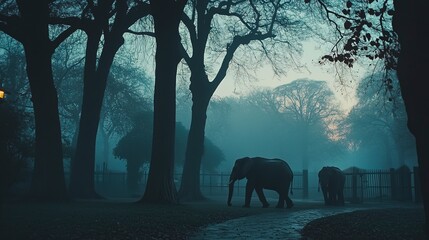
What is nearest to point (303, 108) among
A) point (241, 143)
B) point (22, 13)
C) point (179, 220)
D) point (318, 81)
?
point (318, 81)

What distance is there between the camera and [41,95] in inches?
615

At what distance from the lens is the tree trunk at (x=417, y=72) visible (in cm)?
623

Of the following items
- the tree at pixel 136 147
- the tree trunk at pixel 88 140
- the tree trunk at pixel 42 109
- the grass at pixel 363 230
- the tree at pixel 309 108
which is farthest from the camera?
the tree at pixel 309 108

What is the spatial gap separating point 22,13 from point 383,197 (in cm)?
2526

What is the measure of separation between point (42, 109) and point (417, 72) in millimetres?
12707

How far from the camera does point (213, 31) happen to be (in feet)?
91.0

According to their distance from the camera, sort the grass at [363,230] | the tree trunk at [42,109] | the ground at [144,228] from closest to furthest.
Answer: the ground at [144,228], the grass at [363,230], the tree trunk at [42,109]

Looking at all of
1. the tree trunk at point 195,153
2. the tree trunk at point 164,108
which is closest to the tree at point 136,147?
the tree trunk at point 195,153

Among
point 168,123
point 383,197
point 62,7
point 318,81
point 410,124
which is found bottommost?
point 383,197

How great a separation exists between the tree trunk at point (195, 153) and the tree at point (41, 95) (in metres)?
9.57

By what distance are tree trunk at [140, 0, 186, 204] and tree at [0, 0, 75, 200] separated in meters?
3.24

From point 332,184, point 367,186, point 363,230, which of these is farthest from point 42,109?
point 367,186

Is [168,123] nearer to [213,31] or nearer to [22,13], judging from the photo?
[22,13]

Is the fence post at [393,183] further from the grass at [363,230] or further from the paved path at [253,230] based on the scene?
the paved path at [253,230]
